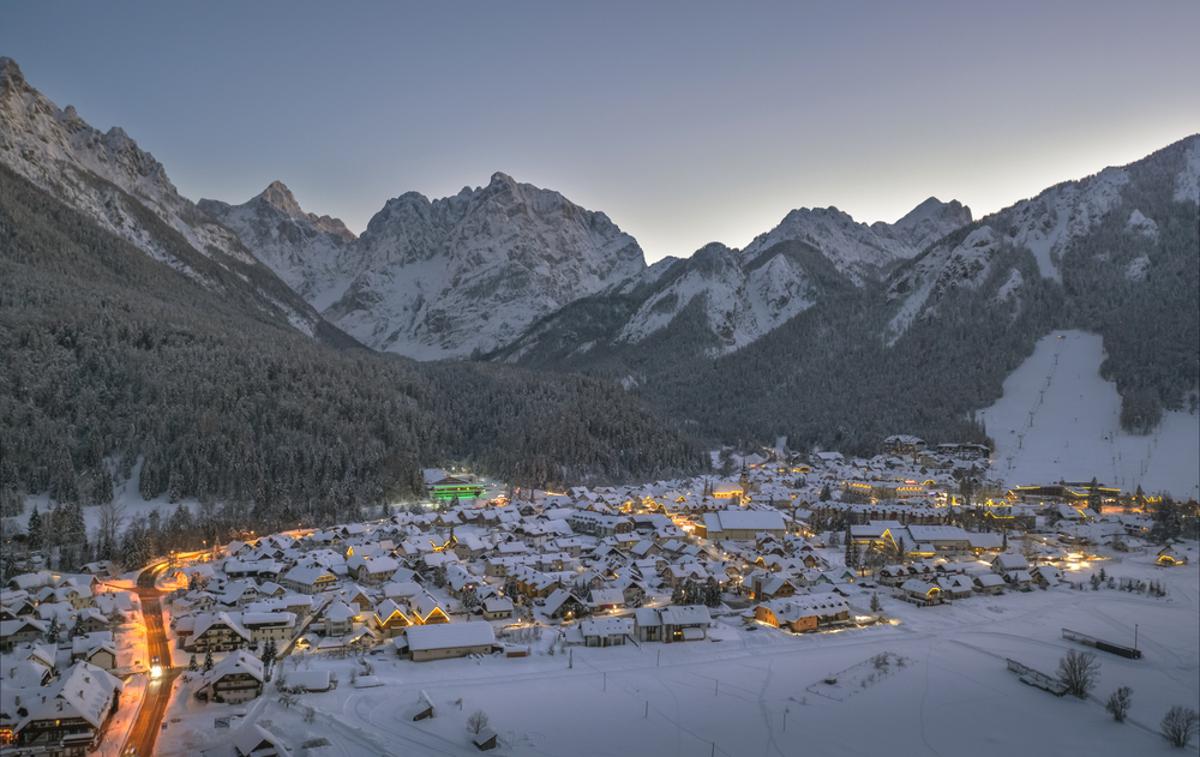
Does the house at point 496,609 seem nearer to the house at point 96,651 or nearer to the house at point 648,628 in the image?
the house at point 648,628

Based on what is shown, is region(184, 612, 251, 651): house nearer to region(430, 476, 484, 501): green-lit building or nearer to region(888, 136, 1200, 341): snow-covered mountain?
region(430, 476, 484, 501): green-lit building

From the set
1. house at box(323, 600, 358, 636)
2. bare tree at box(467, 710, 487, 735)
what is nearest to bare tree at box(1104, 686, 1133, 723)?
bare tree at box(467, 710, 487, 735)

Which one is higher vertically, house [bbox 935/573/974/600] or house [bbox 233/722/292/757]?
house [bbox 233/722/292/757]

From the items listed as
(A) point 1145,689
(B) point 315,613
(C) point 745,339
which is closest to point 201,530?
(B) point 315,613

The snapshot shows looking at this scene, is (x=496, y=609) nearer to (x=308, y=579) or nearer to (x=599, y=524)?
(x=308, y=579)

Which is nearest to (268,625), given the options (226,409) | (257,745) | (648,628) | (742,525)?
(257,745)

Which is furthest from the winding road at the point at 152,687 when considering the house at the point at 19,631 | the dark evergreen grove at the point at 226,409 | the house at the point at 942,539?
the house at the point at 942,539
